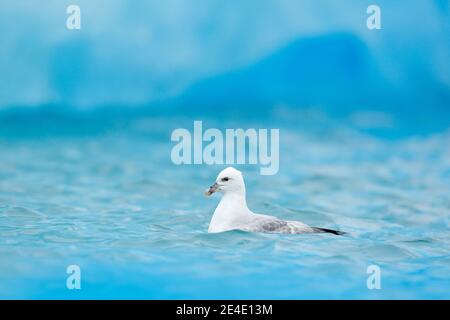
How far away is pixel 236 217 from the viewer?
1104cm

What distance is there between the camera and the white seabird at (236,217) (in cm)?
1099

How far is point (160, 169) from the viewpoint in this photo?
19.5 m

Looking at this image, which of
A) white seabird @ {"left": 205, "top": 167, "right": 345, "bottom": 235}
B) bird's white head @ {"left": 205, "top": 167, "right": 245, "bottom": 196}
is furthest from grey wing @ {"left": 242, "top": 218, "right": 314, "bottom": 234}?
bird's white head @ {"left": 205, "top": 167, "right": 245, "bottom": 196}

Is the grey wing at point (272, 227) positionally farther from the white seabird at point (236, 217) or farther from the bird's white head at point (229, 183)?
the bird's white head at point (229, 183)

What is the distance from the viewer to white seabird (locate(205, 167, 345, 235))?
36.1 ft

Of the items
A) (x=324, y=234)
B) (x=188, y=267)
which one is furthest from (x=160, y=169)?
(x=188, y=267)

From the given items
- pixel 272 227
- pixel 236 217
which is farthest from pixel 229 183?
pixel 272 227

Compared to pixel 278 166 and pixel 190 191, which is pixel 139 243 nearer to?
pixel 190 191

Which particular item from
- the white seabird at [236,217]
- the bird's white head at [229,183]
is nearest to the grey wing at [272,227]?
the white seabird at [236,217]

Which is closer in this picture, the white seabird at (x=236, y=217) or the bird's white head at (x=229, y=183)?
the white seabird at (x=236, y=217)

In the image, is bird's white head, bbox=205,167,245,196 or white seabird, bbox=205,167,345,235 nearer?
white seabird, bbox=205,167,345,235

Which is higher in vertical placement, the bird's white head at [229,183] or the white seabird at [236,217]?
the bird's white head at [229,183]

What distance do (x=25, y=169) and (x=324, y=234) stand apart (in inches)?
365

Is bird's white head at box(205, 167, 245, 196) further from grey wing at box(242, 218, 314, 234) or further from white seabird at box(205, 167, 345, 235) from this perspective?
grey wing at box(242, 218, 314, 234)
